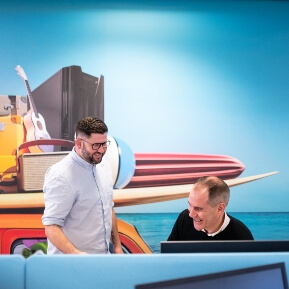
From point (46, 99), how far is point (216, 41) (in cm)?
151

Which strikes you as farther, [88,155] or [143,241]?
[143,241]

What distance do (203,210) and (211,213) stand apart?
0.04 m

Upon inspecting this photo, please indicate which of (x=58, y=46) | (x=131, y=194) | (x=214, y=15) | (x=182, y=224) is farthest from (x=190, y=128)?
(x=182, y=224)

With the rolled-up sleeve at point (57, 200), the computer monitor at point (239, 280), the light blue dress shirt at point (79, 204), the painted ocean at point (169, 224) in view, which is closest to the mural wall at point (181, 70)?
the painted ocean at point (169, 224)

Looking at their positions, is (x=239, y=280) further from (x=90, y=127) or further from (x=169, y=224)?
(x=169, y=224)

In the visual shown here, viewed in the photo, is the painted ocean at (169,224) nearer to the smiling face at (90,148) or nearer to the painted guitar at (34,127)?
the painted guitar at (34,127)

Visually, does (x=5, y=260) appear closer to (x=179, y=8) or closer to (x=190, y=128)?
(x=190, y=128)

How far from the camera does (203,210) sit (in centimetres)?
228

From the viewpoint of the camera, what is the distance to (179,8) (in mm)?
4016

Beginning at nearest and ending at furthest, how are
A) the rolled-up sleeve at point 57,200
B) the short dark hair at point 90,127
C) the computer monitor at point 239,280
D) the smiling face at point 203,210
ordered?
the computer monitor at point 239,280, the smiling face at point 203,210, the rolled-up sleeve at point 57,200, the short dark hair at point 90,127

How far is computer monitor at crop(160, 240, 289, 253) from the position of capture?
1.67 metres

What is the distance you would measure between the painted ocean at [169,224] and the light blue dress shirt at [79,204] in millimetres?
1208

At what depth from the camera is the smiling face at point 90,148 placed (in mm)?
2604

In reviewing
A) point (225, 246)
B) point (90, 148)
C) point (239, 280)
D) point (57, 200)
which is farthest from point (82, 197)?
point (239, 280)
